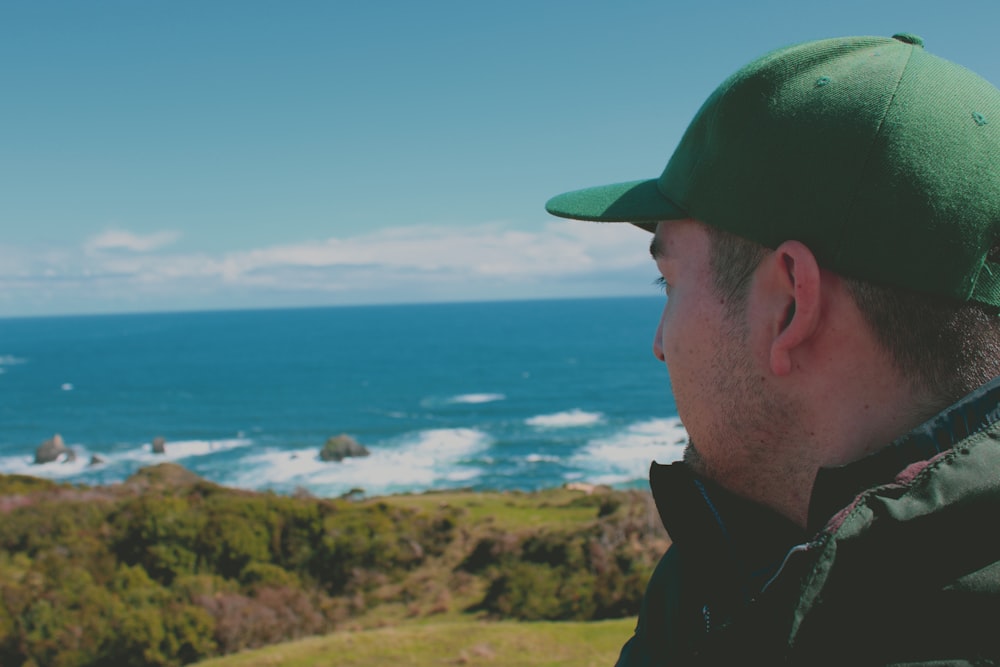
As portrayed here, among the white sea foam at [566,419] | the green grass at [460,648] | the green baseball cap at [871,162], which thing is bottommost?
the white sea foam at [566,419]

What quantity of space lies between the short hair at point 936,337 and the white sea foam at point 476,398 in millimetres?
72679

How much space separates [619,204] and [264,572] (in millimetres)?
17554

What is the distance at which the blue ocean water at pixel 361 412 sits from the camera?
4803 centimetres

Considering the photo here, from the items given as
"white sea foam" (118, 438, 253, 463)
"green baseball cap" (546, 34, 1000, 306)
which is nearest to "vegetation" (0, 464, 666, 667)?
"green baseball cap" (546, 34, 1000, 306)

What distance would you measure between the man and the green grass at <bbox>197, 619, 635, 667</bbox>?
8857 mm

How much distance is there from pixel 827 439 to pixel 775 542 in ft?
0.84

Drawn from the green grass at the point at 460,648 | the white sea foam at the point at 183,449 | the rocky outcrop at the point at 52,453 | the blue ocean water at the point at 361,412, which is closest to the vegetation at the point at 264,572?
the green grass at the point at 460,648

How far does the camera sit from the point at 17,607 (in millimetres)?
13586

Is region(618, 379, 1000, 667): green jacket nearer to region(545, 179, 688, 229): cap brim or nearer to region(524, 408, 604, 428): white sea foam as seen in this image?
region(545, 179, 688, 229): cap brim

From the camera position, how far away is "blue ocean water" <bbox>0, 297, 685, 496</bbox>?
158 ft

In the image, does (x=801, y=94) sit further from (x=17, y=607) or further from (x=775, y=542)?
(x=17, y=607)

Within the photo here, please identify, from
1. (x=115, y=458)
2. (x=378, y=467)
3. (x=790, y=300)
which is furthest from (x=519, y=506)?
(x=115, y=458)

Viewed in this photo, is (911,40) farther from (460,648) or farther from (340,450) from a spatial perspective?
(340,450)

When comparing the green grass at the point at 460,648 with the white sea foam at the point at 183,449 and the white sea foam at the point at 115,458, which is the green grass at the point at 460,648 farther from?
the white sea foam at the point at 183,449
